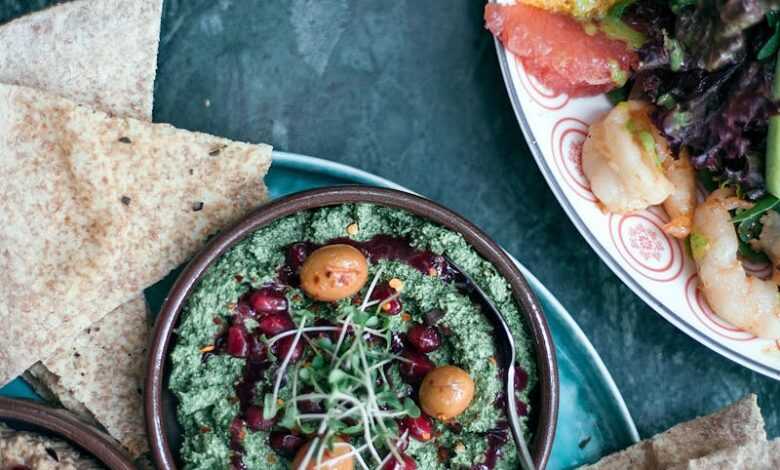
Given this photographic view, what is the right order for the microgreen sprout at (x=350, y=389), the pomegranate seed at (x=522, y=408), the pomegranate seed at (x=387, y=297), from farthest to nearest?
the pomegranate seed at (x=522, y=408), the pomegranate seed at (x=387, y=297), the microgreen sprout at (x=350, y=389)

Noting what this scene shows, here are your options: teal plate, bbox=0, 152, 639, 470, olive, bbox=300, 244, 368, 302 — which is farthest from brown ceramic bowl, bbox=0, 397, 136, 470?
teal plate, bbox=0, 152, 639, 470

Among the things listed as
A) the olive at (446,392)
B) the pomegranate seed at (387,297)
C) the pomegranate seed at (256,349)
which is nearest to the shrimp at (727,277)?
the olive at (446,392)

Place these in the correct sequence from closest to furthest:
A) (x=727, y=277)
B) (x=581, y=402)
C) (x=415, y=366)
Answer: (x=415, y=366)
(x=727, y=277)
(x=581, y=402)

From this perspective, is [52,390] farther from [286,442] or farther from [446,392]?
[446,392]

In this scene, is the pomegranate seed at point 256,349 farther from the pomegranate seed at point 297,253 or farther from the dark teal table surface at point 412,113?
the dark teal table surface at point 412,113

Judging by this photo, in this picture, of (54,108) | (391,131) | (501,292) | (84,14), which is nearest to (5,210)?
(54,108)

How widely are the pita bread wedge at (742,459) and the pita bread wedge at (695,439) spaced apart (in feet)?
0.12

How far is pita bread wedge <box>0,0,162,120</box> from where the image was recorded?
2.38m

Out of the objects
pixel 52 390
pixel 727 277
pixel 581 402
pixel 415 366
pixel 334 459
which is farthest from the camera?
pixel 581 402

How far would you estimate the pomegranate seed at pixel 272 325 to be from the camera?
7.41ft

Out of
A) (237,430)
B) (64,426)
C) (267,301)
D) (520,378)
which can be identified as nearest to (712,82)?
(520,378)

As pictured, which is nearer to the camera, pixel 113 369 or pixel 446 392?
pixel 446 392

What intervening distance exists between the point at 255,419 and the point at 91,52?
38.1 inches

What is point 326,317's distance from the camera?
2.32 metres
